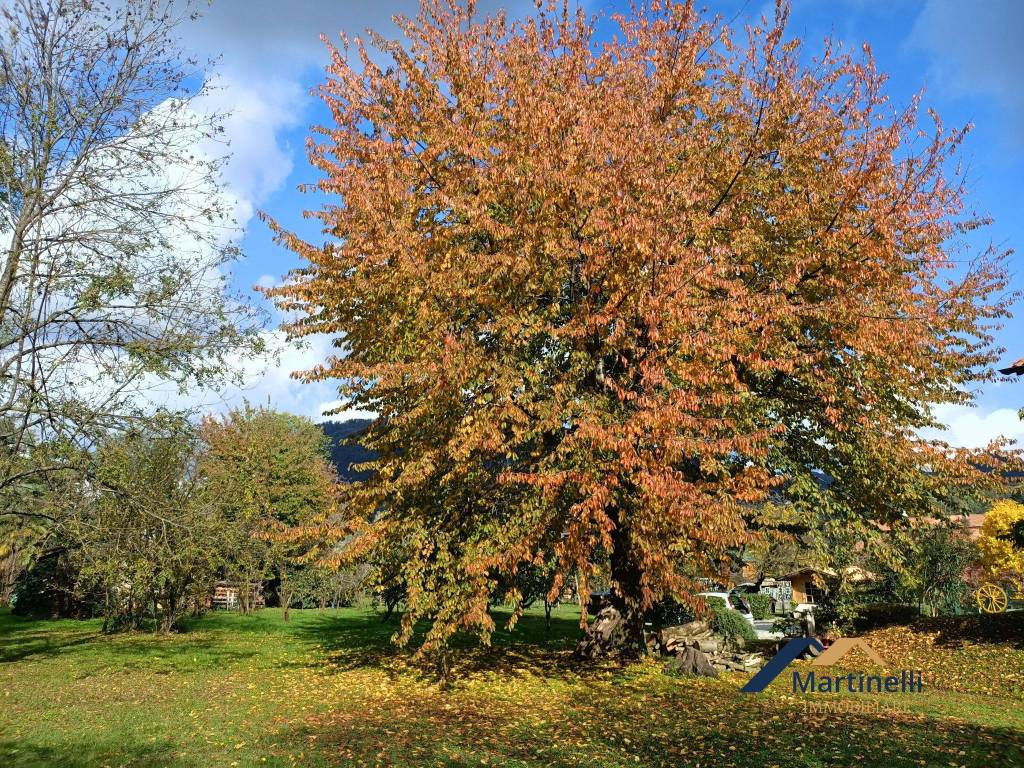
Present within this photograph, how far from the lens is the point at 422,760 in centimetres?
765

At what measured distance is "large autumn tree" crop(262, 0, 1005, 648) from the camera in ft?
35.2

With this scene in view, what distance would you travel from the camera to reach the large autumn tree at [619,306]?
10.7 m

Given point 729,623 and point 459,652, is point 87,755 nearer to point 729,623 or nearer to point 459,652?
point 459,652

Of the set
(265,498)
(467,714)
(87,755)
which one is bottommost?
(467,714)

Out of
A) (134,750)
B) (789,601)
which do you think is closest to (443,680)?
(134,750)

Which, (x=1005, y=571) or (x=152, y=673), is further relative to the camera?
(x=1005, y=571)

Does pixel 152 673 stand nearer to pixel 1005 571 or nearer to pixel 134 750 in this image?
pixel 134 750

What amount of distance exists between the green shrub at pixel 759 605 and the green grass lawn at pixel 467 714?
20127 millimetres

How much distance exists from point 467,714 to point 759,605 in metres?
30.9

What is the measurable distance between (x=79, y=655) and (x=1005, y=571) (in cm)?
3822

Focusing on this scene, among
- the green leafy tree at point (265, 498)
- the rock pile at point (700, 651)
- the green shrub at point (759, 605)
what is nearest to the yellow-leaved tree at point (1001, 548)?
the green shrub at point (759, 605)

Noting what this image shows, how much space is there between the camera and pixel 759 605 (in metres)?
36.4

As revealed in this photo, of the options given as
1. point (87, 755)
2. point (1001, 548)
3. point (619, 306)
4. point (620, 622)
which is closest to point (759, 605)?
point (1001, 548)

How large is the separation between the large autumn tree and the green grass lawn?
5.40ft
